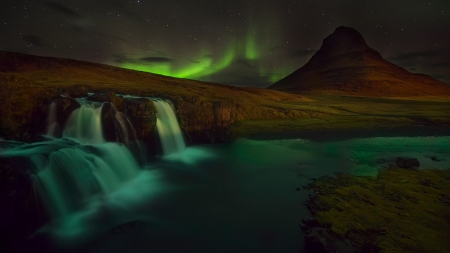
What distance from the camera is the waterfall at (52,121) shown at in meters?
17.2

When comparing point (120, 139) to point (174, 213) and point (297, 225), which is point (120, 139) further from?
point (297, 225)

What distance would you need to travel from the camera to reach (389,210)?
33.6 ft

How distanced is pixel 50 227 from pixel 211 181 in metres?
9.01

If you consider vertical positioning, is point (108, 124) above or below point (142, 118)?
below

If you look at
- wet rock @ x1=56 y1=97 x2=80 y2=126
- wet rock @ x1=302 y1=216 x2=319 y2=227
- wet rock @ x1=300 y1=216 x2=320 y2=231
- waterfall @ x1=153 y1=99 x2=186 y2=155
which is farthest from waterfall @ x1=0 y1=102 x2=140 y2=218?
wet rock @ x1=302 y1=216 x2=319 y2=227

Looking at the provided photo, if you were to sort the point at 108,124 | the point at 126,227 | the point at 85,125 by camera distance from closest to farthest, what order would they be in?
the point at 126,227
the point at 85,125
the point at 108,124

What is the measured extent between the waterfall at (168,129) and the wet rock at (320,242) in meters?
16.7

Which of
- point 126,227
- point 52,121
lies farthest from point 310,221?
point 52,121

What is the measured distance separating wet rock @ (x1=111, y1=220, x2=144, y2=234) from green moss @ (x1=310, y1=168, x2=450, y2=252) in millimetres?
7761

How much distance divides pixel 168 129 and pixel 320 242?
19.5m

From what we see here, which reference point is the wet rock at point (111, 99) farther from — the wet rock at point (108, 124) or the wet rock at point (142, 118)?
the wet rock at point (108, 124)

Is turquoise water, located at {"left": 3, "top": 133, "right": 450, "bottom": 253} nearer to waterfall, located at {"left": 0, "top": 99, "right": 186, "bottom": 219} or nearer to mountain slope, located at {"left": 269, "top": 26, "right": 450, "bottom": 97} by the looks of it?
waterfall, located at {"left": 0, "top": 99, "right": 186, "bottom": 219}

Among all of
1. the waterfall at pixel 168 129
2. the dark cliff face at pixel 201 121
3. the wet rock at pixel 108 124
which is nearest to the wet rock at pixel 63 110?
the wet rock at pixel 108 124

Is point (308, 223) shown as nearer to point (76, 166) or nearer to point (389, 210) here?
point (389, 210)
